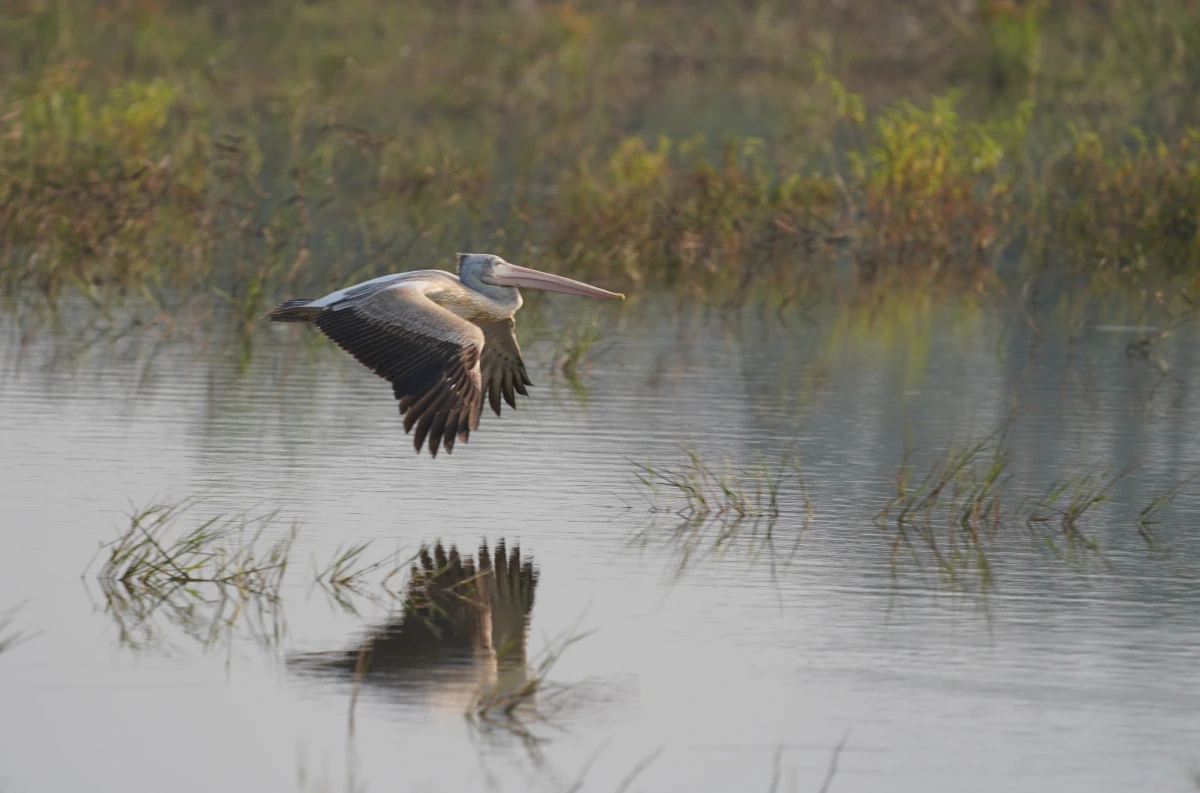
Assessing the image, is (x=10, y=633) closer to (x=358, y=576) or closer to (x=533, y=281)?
(x=358, y=576)

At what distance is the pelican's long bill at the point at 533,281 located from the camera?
1066cm

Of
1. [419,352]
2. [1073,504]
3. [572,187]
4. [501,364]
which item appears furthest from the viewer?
[572,187]

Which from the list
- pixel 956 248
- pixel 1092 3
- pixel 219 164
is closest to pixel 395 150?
pixel 219 164

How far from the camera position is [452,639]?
760 centimetres

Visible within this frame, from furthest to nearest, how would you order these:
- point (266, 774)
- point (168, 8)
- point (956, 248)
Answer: point (168, 8) < point (956, 248) < point (266, 774)

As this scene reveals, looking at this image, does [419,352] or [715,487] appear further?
[715,487]

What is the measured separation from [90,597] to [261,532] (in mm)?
1086

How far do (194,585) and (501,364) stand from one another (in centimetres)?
262

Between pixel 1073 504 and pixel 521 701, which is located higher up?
pixel 1073 504

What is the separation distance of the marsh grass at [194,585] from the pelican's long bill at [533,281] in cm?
212

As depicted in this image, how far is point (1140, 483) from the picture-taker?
10727 mm

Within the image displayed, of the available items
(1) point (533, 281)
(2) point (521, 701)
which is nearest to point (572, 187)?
(1) point (533, 281)

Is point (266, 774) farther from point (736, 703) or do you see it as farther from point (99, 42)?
point (99, 42)

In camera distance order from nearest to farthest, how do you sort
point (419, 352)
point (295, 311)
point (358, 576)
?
point (358, 576) → point (419, 352) → point (295, 311)
